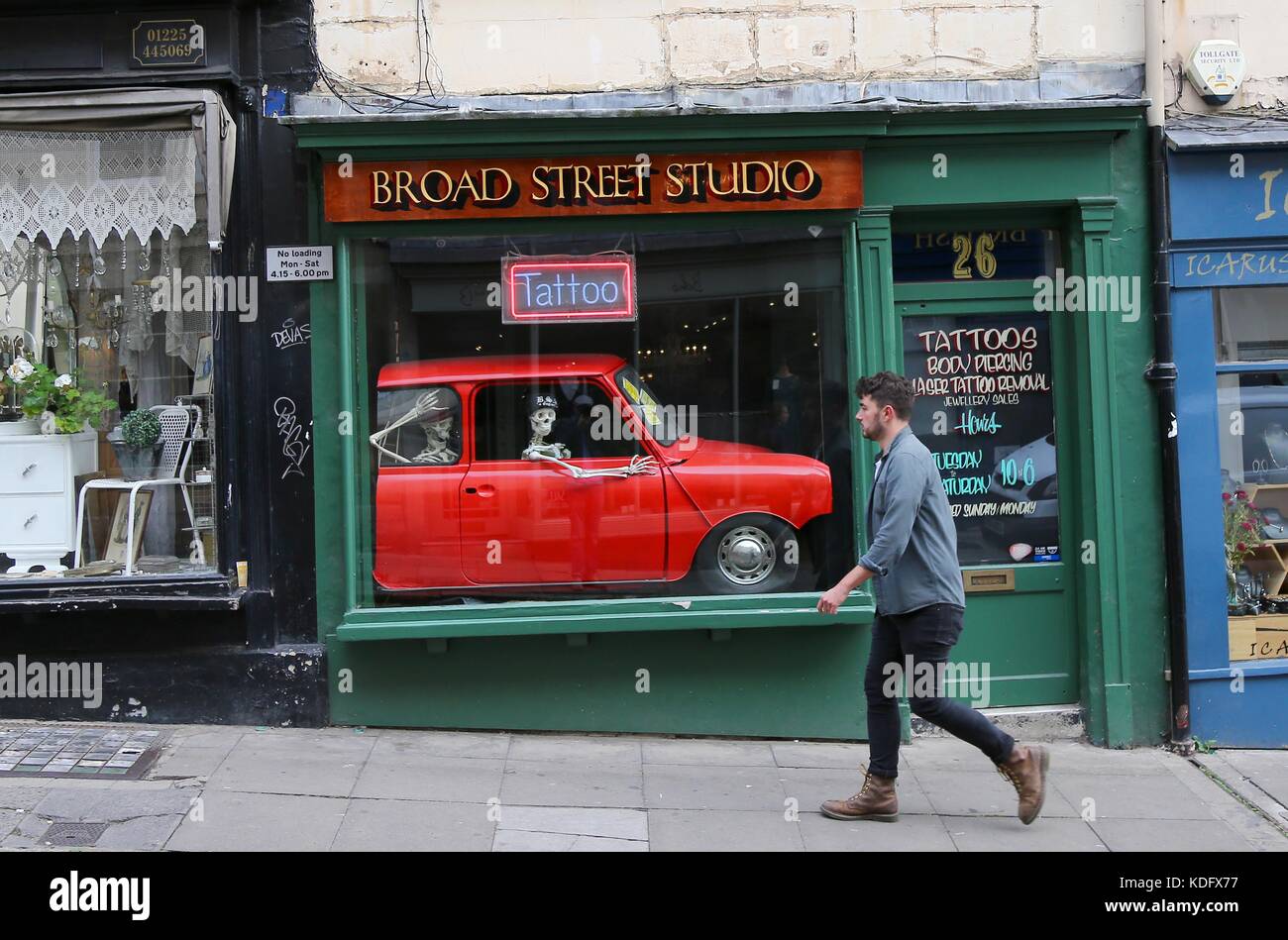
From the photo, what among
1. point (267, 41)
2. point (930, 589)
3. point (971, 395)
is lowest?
point (930, 589)

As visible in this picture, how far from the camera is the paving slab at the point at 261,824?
5.22 meters

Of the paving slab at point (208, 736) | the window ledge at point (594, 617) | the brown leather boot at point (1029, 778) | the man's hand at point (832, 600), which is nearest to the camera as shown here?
the man's hand at point (832, 600)

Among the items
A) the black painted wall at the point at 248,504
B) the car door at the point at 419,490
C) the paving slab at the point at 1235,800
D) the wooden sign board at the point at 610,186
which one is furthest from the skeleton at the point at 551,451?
the paving slab at the point at 1235,800

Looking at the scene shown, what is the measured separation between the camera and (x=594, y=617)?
679cm

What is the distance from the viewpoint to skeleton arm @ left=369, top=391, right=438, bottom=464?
6910 mm

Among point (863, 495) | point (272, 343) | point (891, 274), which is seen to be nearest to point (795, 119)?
point (891, 274)

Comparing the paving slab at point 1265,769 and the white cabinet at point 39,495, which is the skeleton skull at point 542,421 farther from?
the paving slab at point 1265,769

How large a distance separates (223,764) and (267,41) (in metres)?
3.82

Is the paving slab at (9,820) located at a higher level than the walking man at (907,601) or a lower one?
lower

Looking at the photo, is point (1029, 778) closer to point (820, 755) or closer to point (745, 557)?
point (820, 755)

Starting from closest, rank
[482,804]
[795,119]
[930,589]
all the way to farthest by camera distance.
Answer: [930,589]
[482,804]
[795,119]

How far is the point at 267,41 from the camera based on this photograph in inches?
270

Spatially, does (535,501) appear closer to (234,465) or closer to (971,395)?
(234,465)

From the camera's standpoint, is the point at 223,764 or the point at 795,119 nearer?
the point at 223,764
